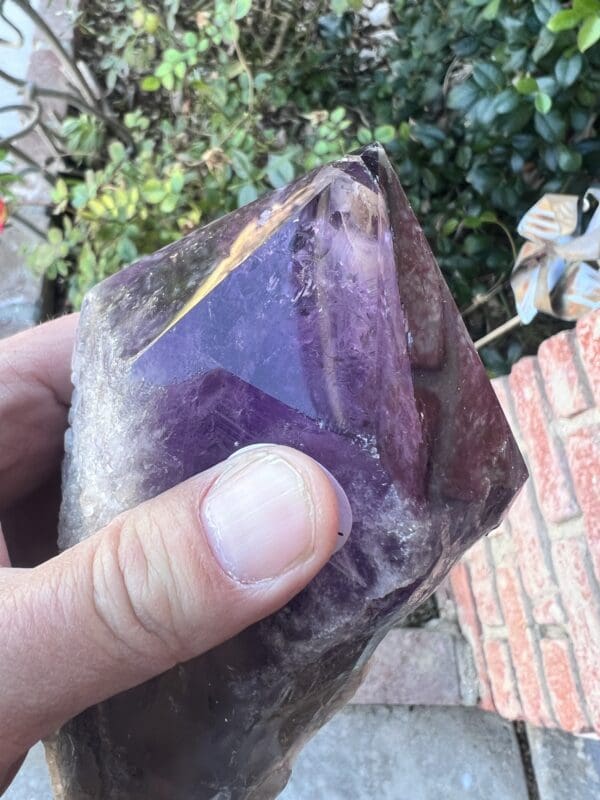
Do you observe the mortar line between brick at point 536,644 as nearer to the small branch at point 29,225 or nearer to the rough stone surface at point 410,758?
the rough stone surface at point 410,758

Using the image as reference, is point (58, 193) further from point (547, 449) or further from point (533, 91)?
point (547, 449)

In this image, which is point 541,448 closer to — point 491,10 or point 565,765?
point 565,765

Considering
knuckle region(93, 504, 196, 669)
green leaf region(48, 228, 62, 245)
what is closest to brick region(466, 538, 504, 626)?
knuckle region(93, 504, 196, 669)

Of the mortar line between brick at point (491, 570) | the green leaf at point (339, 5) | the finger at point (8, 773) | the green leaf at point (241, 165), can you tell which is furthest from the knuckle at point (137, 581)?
the green leaf at point (339, 5)

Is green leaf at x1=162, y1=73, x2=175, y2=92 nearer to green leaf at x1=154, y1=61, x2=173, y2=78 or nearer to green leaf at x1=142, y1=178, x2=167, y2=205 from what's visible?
green leaf at x1=154, y1=61, x2=173, y2=78

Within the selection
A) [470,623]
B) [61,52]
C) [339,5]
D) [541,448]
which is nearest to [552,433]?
[541,448]

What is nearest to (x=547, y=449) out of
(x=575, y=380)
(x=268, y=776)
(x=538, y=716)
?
(x=575, y=380)
